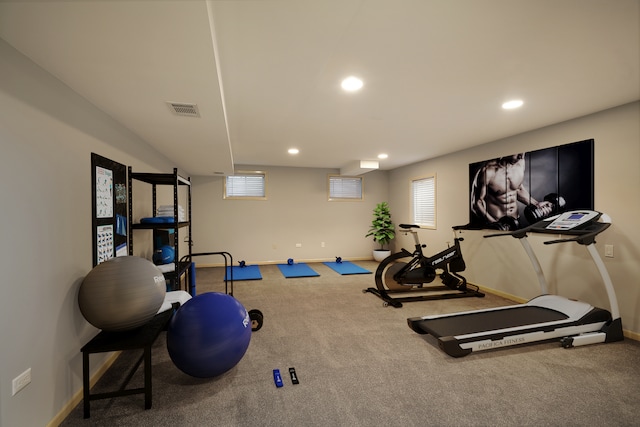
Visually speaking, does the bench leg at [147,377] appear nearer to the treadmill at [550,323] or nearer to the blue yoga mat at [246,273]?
the treadmill at [550,323]

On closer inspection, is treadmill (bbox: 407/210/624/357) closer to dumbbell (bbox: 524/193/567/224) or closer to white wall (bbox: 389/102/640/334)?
white wall (bbox: 389/102/640/334)

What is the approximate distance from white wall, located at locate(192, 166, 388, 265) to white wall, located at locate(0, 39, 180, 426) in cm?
491

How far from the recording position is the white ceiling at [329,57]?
152 centimetres

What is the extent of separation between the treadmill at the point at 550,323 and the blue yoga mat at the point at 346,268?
3.29 meters

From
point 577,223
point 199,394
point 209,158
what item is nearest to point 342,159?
point 209,158

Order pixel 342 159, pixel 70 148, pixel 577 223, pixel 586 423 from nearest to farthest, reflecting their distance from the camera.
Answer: pixel 586 423, pixel 70 148, pixel 577 223, pixel 342 159

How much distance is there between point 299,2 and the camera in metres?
1.60

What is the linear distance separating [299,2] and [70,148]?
1859mm

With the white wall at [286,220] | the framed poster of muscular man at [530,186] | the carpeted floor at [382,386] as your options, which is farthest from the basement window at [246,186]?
the framed poster of muscular man at [530,186]

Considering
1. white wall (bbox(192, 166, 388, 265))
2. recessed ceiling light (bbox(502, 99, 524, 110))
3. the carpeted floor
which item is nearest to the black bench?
the carpeted floor

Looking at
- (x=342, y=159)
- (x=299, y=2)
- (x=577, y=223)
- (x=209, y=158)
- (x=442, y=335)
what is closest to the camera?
(x=299, y=2)

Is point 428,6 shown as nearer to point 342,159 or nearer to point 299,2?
point 299,2

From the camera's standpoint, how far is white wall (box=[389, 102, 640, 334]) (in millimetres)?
3139

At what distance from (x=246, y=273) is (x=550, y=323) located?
5124mm
